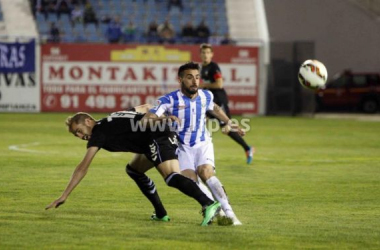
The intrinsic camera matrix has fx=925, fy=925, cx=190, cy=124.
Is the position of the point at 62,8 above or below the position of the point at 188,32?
above

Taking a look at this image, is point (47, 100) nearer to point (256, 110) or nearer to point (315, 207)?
point (256, 110)

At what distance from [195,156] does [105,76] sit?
2594 cm

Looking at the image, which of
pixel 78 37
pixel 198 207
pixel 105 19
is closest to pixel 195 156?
pixel 198 207

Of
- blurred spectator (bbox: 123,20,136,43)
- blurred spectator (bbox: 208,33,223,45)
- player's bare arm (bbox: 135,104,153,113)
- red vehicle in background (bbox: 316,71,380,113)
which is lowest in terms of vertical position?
red vehicle in background (bbox: 316,71,380,113)

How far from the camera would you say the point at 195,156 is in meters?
11.1

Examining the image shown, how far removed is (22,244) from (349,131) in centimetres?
2232

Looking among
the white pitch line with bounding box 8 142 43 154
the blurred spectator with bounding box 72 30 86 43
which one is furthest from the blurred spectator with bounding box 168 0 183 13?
the white pitch line with bounding box 8 142 43 154

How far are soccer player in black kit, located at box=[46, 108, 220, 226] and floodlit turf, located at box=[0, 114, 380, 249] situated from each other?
39 centimetres

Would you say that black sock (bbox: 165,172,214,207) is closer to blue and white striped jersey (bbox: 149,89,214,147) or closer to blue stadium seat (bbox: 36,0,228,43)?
blue and white striped jersey (bbox: 149,89,214,147)

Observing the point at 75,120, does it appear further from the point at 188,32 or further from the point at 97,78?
the point at 188,32

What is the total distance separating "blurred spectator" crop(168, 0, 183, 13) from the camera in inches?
1706

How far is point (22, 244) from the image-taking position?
30.5 ft

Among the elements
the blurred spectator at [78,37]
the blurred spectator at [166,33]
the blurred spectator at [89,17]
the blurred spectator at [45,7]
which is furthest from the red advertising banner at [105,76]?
the blurred spectator at [45,7]

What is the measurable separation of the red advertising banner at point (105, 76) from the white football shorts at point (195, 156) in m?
25.5
